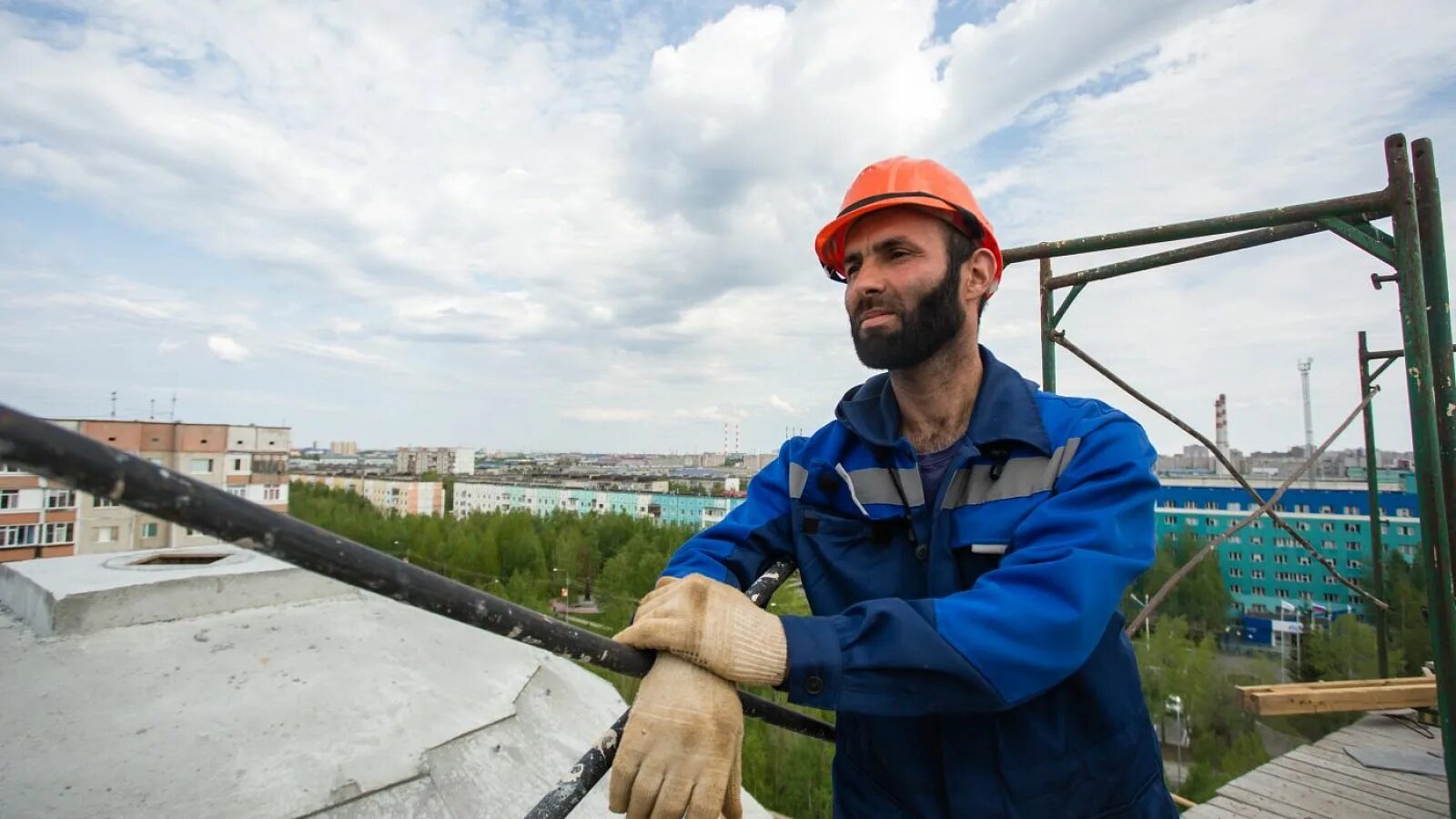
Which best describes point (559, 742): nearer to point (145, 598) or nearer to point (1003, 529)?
point (145, 598)

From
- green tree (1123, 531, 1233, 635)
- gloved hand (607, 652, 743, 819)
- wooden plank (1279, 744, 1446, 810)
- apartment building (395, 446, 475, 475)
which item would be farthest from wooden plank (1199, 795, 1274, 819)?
apartment building (395, 446, 475, 475)

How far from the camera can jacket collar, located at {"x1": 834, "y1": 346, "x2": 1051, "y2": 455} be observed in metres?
1.81

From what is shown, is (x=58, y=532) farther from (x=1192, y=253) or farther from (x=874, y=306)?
(x=1192, y=253)

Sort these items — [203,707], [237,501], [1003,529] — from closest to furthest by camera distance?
1. [237,501]
2. [1003,529]
3. [203,707]

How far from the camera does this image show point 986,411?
1914 millimetres

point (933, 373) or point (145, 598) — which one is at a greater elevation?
point (933, 373)

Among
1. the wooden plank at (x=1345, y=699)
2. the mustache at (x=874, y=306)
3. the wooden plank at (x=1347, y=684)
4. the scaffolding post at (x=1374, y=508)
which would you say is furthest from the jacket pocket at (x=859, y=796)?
the scaffolding post at (x=1374, y=508)

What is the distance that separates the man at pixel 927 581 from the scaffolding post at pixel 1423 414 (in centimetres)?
214

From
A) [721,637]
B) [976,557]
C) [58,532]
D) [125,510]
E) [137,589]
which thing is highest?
[976,557]

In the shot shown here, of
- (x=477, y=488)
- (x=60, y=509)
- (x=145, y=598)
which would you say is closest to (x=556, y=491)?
(x=477, y=488)

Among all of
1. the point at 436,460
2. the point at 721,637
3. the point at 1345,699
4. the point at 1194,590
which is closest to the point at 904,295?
the point at 721,637

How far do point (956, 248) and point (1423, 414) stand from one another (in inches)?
97.8

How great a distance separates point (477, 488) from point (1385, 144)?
9270 centimetres

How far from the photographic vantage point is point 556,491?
273ft
